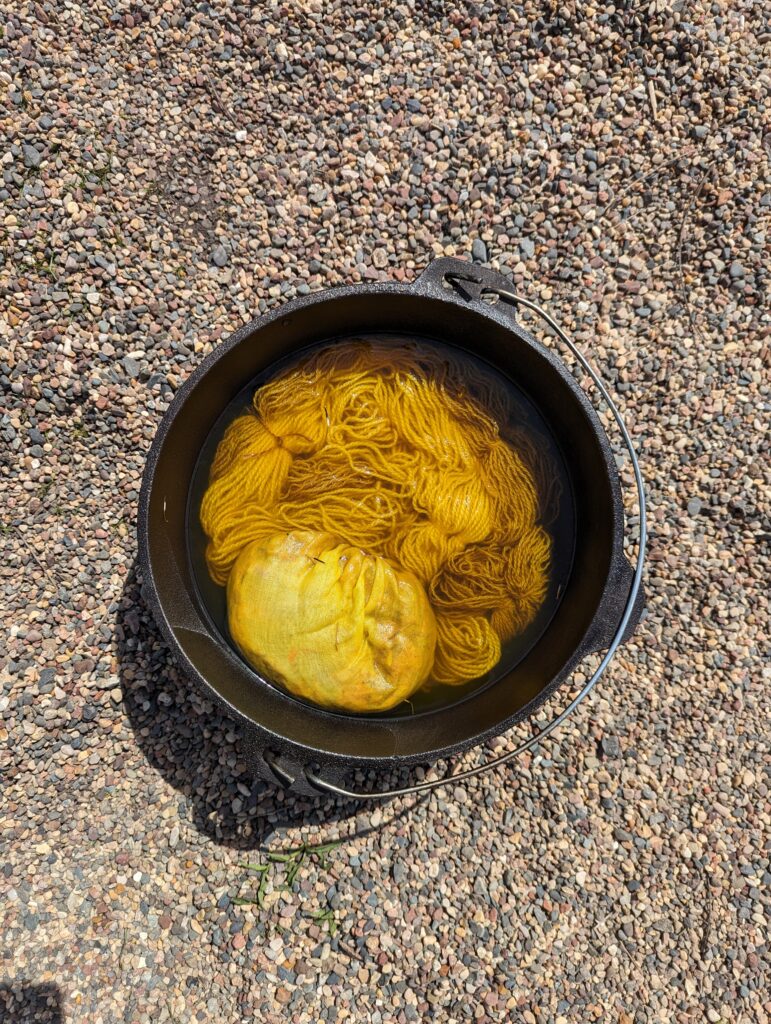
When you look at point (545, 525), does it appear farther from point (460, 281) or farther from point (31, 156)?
point (31, 156)

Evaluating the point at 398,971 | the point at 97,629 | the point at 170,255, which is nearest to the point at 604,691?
the point at 398,971

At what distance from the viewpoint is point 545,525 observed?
2.48 meters

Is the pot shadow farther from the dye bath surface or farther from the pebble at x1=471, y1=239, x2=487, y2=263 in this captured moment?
the pebble at x1=471, y1=239, x2=487, y2=263

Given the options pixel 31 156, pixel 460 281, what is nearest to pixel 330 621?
pixel 460 281

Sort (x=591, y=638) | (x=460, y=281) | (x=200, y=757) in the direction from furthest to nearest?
(x=200, y=757), (x=460, y=281), (x=591, y=638)

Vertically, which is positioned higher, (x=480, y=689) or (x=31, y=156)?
(x=31, y=156)

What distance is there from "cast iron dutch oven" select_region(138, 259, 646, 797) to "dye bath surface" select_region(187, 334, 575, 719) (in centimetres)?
2

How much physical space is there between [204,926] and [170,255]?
8.66 feet

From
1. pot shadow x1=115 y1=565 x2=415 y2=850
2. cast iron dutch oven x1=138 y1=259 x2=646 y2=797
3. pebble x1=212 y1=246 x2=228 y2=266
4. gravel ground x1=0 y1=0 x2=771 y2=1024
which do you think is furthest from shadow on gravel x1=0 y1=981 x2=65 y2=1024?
pebble x1=212 y1=246 x2=228 y2=266

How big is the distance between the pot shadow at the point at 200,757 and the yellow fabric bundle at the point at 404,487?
1.80 feet

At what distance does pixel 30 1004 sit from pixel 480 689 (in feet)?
6.73

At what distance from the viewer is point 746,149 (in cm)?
284

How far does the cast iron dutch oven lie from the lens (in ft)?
6.93

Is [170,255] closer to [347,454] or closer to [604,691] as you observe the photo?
[347,454]
